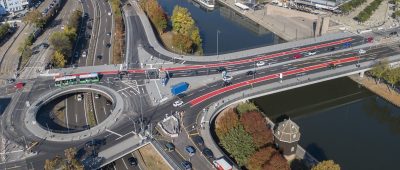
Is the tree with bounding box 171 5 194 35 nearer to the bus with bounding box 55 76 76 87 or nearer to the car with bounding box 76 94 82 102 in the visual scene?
the car with bounding box 76 94 82 102

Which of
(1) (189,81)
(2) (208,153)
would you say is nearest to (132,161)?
(2) (208,153)

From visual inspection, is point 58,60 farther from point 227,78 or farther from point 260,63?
point 260,63

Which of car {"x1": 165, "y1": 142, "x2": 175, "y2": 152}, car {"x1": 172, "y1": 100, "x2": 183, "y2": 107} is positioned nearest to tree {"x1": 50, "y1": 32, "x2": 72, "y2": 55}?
car {"x1": 172, "y1": 100, "x2": 183, "y2": 107}

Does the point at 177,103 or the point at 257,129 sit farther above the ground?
the point at 257,129

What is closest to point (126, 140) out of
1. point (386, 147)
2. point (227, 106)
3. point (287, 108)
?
point (227, 106)

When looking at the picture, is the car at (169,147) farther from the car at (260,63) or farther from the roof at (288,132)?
the car at (260,63)
